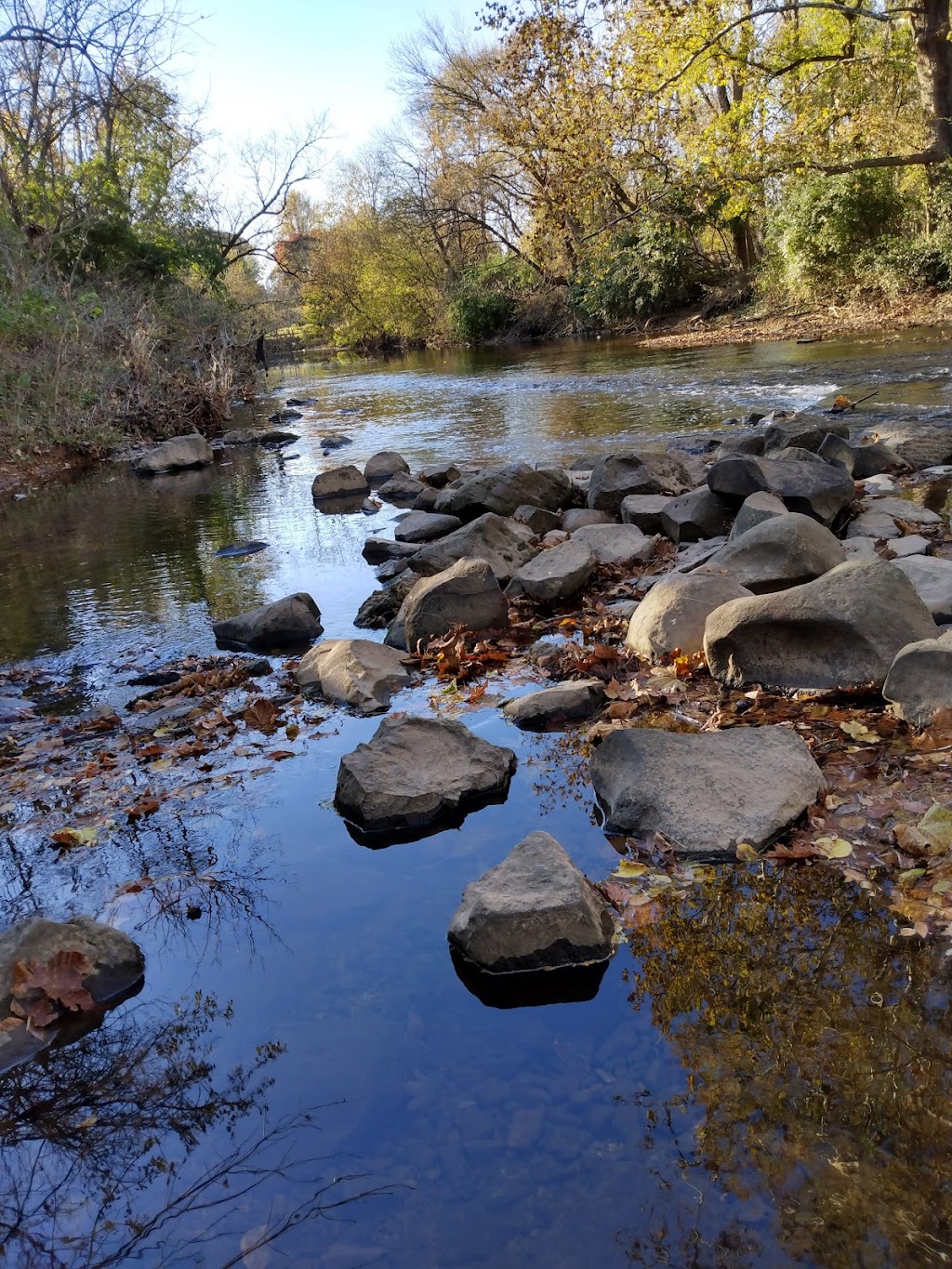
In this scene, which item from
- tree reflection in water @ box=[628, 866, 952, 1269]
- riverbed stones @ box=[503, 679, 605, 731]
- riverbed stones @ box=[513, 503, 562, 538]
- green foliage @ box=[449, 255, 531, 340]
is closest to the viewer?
tree reflection in water @ box=[628, 866, 952, 1269]

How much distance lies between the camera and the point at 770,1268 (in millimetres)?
1850

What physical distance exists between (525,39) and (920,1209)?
22.0m

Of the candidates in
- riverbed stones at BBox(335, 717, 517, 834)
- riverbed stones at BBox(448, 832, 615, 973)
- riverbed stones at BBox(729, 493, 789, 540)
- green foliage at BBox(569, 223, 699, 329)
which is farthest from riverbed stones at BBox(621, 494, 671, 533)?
green foliage at BBox(569, 223, 699, 329)

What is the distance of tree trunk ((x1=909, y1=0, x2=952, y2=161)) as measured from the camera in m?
→ 17.9

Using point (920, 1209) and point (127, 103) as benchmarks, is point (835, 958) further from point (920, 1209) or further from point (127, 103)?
point (127, 103)

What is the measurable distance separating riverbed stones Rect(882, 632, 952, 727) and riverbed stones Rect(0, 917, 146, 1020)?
10.1 feet

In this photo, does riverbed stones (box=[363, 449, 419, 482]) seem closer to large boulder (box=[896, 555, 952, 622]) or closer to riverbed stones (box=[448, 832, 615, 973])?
large boulder (box=[896, 555, 952, 622])

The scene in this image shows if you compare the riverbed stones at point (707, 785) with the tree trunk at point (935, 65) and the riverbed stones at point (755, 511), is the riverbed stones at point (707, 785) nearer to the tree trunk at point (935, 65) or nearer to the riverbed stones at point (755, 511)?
the riverbed stones at point (755, 511)

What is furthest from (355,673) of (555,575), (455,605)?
(555,575)

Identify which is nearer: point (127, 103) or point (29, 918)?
point (29, 918)

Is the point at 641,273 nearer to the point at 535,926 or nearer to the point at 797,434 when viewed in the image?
the point at 797,434

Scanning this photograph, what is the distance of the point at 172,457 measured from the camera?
15773mm

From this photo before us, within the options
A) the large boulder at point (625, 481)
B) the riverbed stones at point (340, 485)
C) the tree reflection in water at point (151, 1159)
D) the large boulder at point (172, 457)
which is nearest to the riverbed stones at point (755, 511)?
the large boulder at point (625, 481)

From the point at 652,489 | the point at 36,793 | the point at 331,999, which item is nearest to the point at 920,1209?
the point at 331,999
